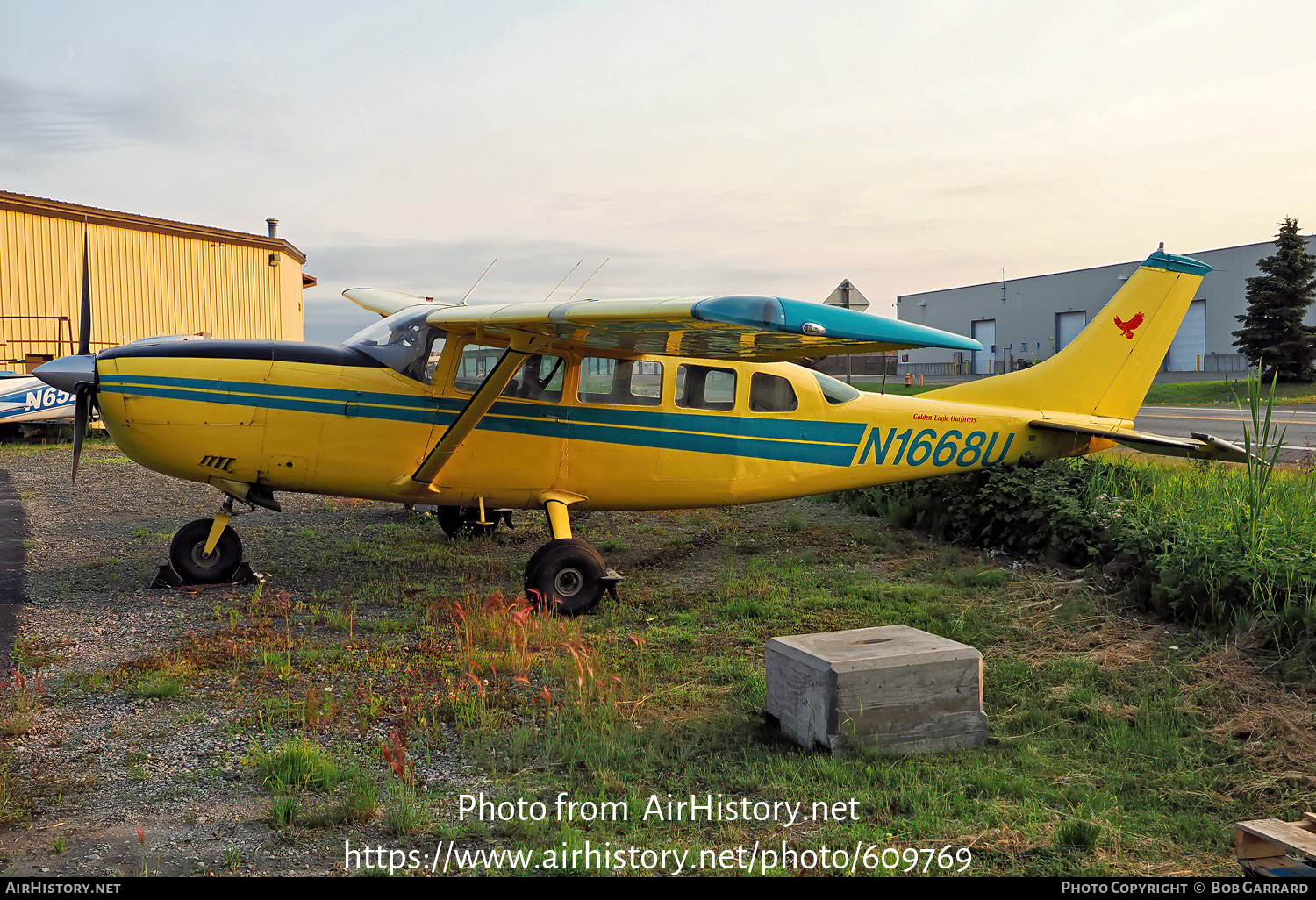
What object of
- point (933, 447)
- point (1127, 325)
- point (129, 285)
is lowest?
point (933, 447)

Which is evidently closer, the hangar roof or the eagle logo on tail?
the eagle logo on tail

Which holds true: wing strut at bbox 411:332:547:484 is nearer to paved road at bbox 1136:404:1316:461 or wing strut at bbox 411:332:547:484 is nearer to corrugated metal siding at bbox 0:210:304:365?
paved road at bbox 1136:404:1316:461

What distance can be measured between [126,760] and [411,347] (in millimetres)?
4011

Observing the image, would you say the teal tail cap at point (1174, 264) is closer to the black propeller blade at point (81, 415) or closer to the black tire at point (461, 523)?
the black tire at point (461, 523)

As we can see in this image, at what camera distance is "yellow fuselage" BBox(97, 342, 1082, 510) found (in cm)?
684

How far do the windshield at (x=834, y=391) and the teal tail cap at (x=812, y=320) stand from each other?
2.67 m

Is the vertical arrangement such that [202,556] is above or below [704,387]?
below

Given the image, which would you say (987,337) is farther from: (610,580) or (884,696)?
(884,696)

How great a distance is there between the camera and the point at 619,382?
24.7 ft

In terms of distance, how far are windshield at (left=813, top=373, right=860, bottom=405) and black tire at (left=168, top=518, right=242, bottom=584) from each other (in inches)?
214

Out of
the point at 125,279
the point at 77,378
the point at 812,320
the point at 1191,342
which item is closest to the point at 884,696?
the point at 812,320

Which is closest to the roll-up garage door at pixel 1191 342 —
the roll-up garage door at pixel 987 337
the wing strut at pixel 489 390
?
the roll-up garage door at pixel 987 337

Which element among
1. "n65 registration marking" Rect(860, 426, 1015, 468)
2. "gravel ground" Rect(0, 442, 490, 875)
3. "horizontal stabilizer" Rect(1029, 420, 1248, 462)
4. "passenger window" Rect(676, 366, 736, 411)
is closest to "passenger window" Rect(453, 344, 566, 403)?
"passenger window" Rect(676, 366, 736, 411)

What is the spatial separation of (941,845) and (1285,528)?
14.0 ft
